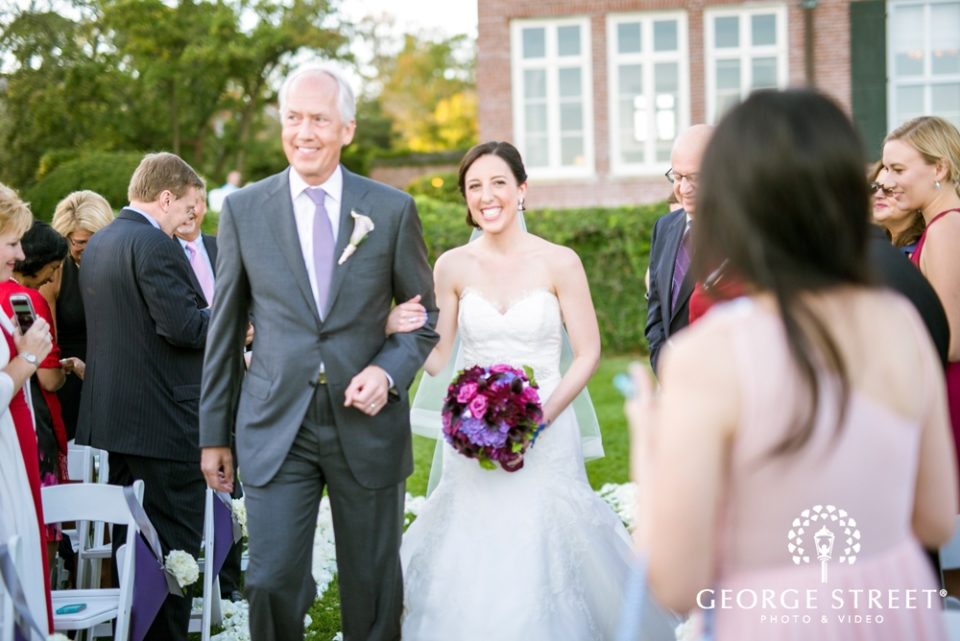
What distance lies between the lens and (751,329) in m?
1.91

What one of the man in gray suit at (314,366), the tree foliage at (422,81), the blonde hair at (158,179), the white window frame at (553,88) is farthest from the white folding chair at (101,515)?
the tree foliage at (422,81)

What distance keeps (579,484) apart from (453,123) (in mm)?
41013

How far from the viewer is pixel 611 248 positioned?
15820mm

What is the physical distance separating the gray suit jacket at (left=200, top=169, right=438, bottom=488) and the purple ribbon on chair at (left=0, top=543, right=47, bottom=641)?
2.45 ft

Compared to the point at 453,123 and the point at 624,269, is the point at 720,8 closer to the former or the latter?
the point at 624,269

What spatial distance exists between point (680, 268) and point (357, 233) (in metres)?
2.03

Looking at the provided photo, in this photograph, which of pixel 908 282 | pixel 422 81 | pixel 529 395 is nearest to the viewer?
pixel 908 282

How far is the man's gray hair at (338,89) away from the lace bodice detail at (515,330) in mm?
1464

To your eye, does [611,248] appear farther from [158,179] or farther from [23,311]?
[23,311]

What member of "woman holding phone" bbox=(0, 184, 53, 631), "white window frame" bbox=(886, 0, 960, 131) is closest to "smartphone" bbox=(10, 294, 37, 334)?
"woman holding phone" bbox=(0, 184, 53, 631)

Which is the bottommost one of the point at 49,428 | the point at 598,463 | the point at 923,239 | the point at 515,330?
the point at 598,463

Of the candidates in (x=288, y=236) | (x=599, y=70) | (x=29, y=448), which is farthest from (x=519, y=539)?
(x=599, y=70)

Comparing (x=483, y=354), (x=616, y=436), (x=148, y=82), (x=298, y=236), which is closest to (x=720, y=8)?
(x=616, y=436)

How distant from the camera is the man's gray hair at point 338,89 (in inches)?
155
